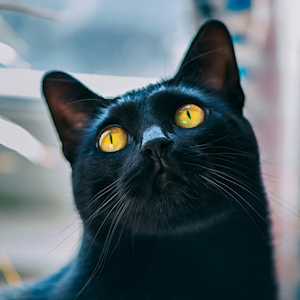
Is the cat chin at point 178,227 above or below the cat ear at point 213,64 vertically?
below

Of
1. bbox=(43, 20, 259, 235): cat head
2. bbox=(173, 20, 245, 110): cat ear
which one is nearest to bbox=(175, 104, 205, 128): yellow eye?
bbox=(43, 20, 259, 235): cat head

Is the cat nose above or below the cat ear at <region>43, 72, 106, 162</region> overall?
below

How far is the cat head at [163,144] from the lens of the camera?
1.85 feet

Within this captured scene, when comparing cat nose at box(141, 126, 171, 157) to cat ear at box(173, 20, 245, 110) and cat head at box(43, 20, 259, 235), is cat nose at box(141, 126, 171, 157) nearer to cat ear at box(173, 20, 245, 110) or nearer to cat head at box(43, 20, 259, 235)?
cat head at box(43, 20, 259, 235)

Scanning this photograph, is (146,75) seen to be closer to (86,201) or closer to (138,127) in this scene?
(138,127)

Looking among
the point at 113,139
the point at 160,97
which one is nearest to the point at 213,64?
the point at 160,97

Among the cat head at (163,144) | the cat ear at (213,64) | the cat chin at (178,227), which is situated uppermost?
the cat ear at (213,64)

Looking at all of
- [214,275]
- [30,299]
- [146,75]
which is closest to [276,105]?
[146,75]

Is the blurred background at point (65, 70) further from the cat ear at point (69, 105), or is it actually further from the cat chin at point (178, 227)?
the cat chin at point (178, 227)

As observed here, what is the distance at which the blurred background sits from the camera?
2.28 ft

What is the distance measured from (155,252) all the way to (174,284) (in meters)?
0.07

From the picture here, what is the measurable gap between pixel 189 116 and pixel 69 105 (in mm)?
289

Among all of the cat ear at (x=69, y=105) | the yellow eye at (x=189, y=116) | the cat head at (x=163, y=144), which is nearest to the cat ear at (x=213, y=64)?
the cat head at (x=163, y=144)

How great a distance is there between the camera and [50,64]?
713 millimetres
